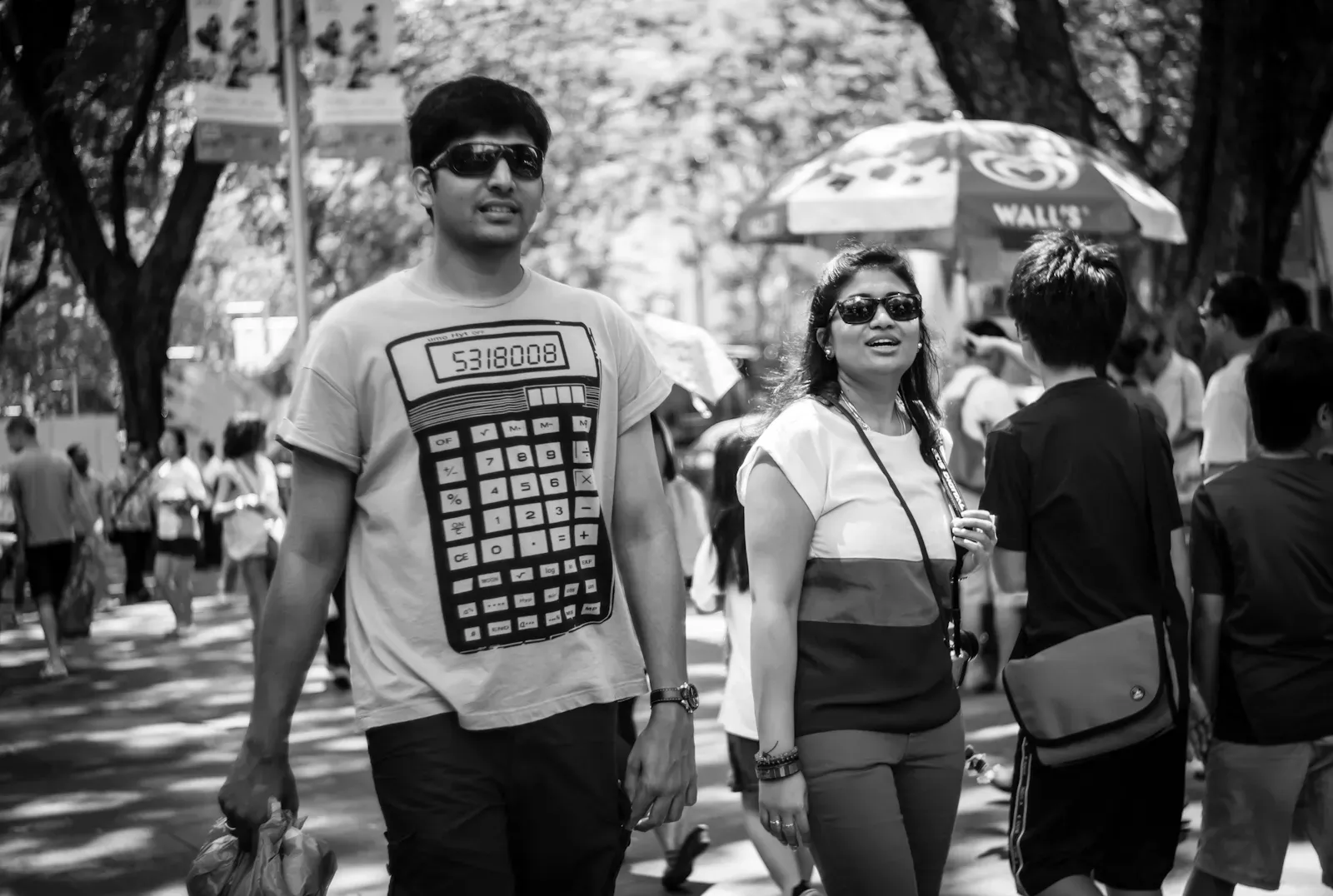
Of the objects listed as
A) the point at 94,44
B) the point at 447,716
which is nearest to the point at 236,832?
the point at 447,716

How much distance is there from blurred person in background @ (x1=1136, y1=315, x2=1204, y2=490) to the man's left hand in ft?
21.5

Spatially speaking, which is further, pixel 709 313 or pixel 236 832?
pixel 709 313

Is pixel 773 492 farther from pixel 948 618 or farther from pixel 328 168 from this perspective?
pixel 328 168

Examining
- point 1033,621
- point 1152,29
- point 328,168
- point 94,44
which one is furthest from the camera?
point 328,168

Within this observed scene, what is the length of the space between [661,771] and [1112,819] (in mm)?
1355

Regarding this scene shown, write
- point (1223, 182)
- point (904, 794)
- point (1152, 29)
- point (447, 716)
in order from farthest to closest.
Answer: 1. point (1152, 29)
2. point (1223, 182)
3. point (904, 794)
4. point (447, 716)

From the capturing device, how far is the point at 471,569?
3.03m

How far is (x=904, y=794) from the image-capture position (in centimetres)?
362

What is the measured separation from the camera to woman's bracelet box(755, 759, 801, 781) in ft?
11.6

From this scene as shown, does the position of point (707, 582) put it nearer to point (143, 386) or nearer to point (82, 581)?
point (82, 581)

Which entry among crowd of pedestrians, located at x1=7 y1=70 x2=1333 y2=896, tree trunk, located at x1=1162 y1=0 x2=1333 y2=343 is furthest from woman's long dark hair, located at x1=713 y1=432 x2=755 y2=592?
tree trunk, located at x1=1162 y1=0 x2=1333 y2=343

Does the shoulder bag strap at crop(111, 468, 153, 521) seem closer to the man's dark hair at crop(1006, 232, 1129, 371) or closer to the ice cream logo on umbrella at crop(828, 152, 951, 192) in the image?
the ice cream logo on umbrella at crop(828, 152, 951, 192)

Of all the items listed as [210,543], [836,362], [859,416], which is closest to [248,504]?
[836,362]

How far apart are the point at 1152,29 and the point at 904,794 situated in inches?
500
